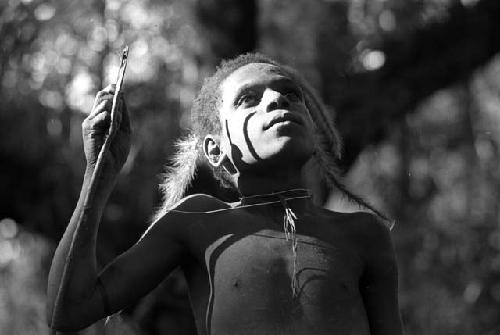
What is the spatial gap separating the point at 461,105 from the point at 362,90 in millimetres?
3060

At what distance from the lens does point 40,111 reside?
6.91 meters

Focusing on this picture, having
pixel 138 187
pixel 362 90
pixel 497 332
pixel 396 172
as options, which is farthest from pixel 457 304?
pixel 138 187

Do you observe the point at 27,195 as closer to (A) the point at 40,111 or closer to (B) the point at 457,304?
(A) the point at 40,111

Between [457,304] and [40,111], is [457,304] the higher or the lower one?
the lower one

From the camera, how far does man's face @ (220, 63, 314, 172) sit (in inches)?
96.3

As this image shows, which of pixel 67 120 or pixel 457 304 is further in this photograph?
pixel 457 304

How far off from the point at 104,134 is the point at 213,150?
0.39m

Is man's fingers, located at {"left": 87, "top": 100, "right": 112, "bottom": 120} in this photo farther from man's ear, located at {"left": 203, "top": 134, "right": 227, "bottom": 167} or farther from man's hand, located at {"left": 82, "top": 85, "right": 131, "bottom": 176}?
man's ear, located at {"left": 203, "top": 134, "right": 227, "bottom": 167}

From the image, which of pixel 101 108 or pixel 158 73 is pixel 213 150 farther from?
pixel 158 73

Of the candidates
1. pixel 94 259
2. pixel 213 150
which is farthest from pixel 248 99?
pixel 94 259

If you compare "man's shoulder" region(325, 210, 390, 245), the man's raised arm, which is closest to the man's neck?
"man's shoulder" region(325, 210, 390, 245)

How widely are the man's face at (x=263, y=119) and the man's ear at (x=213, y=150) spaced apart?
0.13ft

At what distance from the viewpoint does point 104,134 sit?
2418 mm

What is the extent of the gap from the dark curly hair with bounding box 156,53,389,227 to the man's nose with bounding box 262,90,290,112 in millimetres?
182
